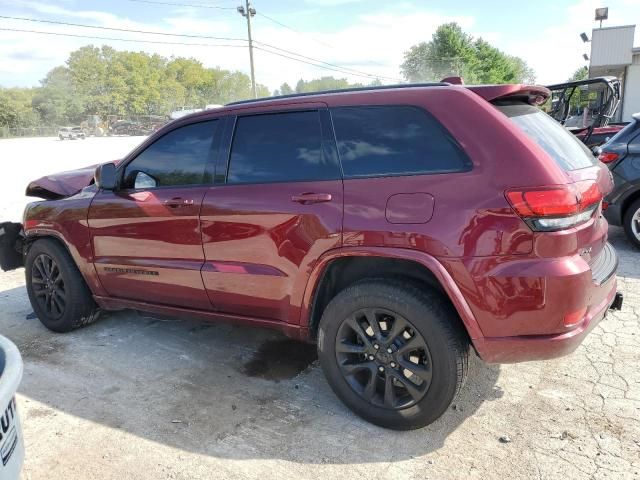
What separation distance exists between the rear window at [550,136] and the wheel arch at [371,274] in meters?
0.85

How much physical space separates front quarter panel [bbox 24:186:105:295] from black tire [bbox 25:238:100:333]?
3.7 inches

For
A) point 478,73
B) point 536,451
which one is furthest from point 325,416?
point 478,73

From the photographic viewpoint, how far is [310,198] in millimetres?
2850

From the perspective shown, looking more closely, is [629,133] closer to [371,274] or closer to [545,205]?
[545,205]

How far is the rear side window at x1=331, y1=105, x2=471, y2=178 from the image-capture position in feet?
8.44

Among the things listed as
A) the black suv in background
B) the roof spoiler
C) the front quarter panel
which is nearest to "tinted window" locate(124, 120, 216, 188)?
the front quarter panel

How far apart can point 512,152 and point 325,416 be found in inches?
71.4

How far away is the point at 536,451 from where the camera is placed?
259 cm

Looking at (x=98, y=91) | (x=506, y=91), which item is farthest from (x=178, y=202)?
(x=98, y=91)

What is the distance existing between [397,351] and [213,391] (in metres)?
1.31

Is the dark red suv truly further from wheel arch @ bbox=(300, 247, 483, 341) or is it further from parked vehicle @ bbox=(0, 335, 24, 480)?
parked vehicle @ bbox=(0, 335, 24, 480)

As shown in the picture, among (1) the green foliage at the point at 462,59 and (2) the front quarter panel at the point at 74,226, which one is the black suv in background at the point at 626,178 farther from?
(1) the green foliage at the point at 462,59

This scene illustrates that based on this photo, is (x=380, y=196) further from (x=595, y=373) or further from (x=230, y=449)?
(x=595, y=373)

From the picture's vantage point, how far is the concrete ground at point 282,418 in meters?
2.56
